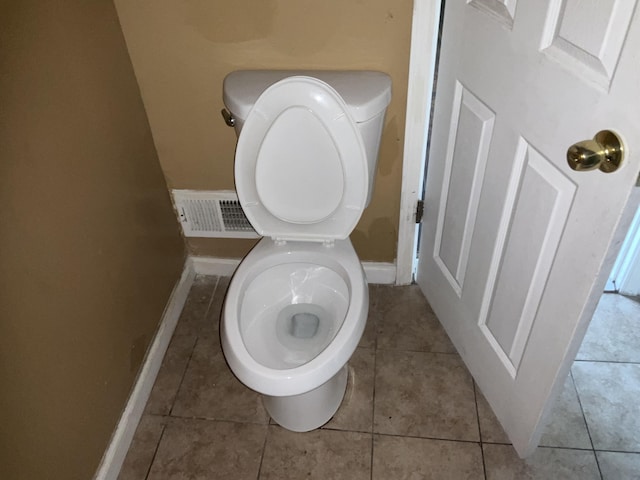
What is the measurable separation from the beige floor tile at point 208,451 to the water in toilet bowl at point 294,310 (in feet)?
0.92

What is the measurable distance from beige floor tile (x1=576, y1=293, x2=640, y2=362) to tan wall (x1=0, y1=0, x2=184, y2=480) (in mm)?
1370

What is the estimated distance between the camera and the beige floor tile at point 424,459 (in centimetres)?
134

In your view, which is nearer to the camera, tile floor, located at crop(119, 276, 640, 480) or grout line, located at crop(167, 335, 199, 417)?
tile floor, located at crop(119, 276, 640, 480)

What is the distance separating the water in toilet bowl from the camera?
136 cm

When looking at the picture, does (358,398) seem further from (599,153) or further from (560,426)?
(599,153)

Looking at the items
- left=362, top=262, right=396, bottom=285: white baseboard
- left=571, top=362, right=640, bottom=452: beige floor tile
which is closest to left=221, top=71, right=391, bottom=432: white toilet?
left=362, top=262, right=396, bottom=285: white baseboard

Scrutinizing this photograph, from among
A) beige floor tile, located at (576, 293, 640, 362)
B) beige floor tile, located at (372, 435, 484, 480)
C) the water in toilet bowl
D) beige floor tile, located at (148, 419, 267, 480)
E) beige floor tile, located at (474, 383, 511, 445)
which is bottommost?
beige floor tile, located at (148, 419, 267, 480)

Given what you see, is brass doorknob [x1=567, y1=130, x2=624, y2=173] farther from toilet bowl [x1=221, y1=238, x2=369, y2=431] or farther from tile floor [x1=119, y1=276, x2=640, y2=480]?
tile floor [x1=119, y1=276, x2=640, y2=480]

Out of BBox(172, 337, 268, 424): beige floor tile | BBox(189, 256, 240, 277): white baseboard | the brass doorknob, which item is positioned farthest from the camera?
BBox(189, 256, 240, 277): white baseboard

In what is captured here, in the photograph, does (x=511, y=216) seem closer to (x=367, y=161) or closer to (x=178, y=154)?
(x=367, y=161)

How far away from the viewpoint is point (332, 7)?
1.27 m

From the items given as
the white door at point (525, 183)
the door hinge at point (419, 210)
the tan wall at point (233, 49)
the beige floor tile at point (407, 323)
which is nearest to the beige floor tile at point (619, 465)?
the white door at point (525, 183)

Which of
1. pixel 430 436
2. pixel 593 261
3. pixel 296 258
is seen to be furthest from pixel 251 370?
pixel 593 261

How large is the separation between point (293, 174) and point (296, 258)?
256 mm
